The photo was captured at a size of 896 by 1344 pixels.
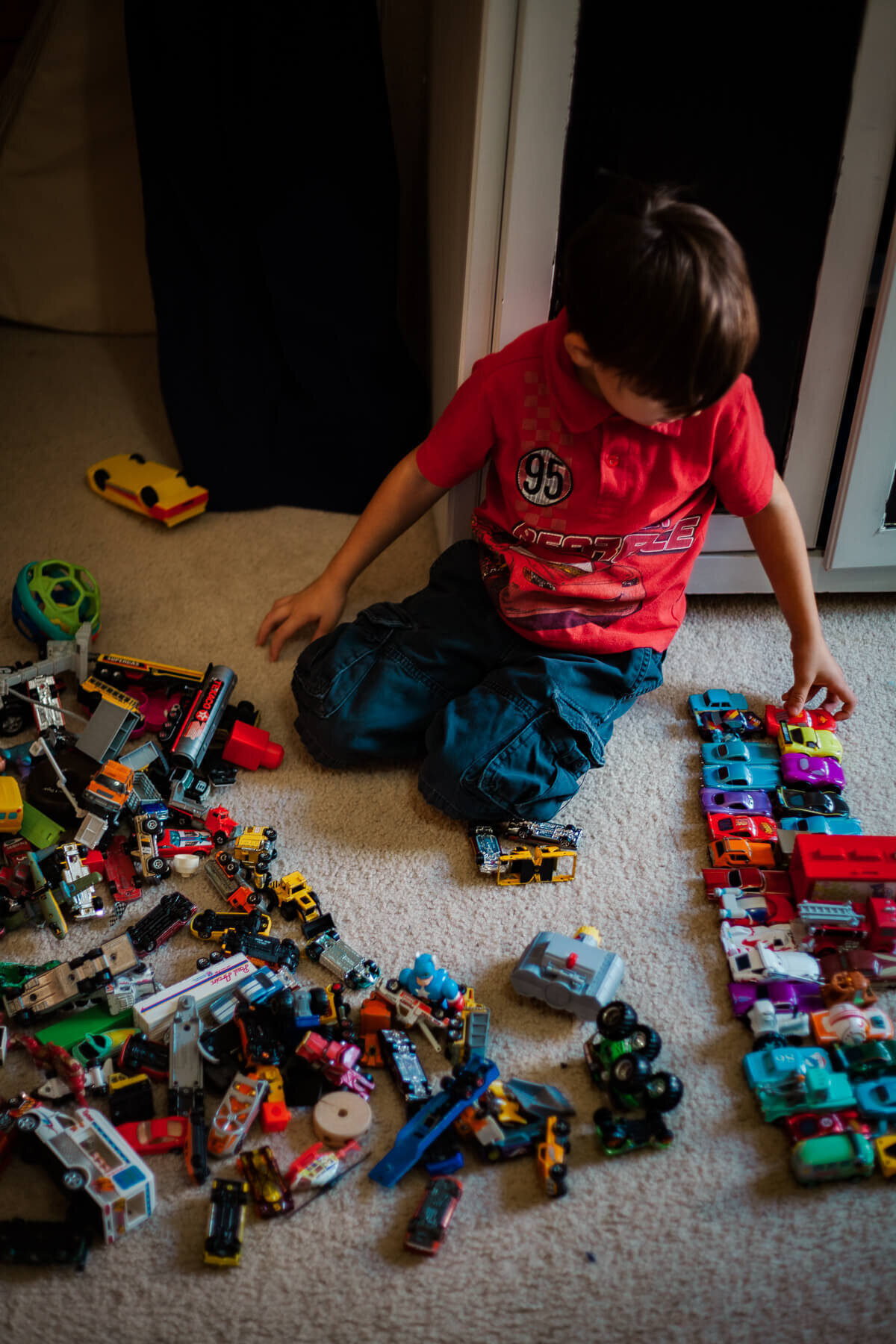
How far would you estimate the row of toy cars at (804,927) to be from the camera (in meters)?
0.88

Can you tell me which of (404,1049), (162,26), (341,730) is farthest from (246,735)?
(162,26)

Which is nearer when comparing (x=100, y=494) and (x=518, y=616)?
(x=518, y=616)

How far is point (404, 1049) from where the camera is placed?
3.06 ft

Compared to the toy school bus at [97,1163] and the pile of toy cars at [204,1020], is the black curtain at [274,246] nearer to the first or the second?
the pile of toy cars at [204,1020]

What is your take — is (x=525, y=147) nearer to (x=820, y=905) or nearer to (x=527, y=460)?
(x=527, y=460)

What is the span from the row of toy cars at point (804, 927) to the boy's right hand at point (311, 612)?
1.56ft

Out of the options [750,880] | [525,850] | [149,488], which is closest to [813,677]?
[750,880]

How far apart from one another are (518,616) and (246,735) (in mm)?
347

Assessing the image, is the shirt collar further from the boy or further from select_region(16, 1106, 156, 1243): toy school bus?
select_region(16, 1106, 156, 1243): toy school bus

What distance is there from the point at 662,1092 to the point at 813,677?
21.8 inches

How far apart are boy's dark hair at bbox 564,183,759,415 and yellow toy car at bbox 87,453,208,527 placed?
0.87 m

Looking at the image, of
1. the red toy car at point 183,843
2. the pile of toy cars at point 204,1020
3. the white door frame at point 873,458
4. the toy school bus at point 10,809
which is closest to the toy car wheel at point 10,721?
the pile of toy cars at point 204,1020

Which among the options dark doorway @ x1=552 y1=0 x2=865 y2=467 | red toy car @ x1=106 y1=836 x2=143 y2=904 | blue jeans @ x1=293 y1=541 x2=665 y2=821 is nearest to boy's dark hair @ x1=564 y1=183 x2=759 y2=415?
dark doorway @ x1=552 y1=0 x2=865 y2=467

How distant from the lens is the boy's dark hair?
0.86 metres
